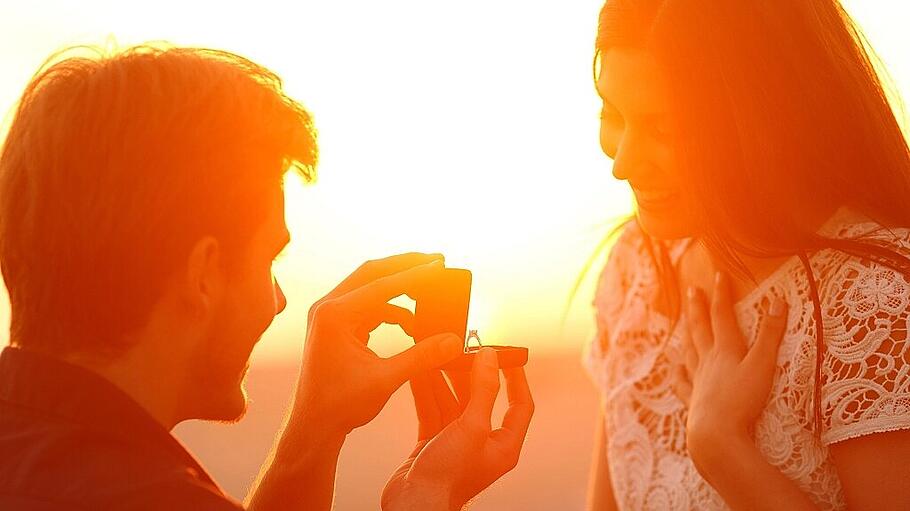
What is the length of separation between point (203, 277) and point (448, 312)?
852 mm

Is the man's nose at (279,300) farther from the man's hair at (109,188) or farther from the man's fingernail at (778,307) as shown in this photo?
the man's fingernail at (778,307)

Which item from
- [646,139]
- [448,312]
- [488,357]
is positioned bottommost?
[488,357]

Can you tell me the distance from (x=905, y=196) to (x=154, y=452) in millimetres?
2407

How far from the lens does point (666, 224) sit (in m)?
3.34

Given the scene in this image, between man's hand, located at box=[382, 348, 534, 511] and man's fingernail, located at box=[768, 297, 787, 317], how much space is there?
2.92 feet

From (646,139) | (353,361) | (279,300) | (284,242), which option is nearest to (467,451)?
(353,361)

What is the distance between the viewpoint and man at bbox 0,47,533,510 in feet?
6.07

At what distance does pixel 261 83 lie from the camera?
7.82ft

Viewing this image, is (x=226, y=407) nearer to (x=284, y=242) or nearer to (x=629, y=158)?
(x=284, y=242)

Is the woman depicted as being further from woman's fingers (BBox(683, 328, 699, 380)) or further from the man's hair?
the man's hair

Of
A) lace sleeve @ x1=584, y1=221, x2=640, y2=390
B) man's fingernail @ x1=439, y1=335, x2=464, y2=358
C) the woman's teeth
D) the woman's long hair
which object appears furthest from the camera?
lace sleeve @ x1=584, y1=221, x2=640, y2=390

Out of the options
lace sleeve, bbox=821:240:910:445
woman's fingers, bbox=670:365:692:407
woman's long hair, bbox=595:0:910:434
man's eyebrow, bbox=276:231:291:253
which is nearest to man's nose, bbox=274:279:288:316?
man's eyebrow, bbox=276:231:291:253

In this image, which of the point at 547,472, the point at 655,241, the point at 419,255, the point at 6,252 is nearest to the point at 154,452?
the point at 6,252

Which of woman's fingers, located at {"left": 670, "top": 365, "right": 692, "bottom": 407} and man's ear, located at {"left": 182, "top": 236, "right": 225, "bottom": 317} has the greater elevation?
man's ear, located at {"left": 182, "top": 236, "right": 225, "bottom": 317}
